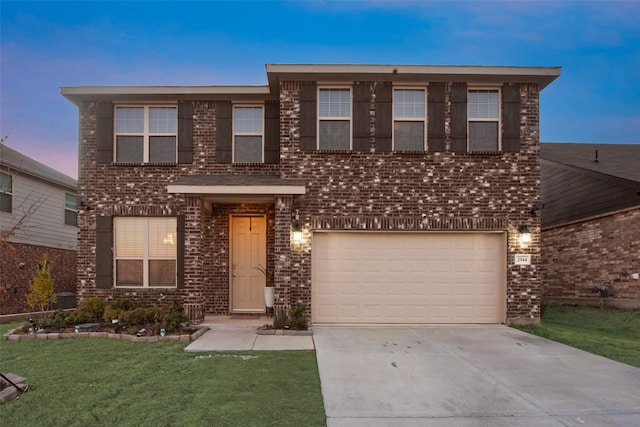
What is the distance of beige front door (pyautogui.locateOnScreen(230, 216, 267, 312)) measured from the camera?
10086mm

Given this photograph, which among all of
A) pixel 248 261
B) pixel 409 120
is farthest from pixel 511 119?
pixel 248 261

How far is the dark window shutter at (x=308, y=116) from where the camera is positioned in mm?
9078

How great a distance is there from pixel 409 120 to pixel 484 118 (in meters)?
1.76

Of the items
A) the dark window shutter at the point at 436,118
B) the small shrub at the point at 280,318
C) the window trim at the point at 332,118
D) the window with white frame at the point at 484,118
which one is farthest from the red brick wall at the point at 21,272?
the window with white frame at the point at 484,118

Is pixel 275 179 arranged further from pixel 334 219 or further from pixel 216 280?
pixel 216 280

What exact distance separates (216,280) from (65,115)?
2447cm

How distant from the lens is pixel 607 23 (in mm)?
44438

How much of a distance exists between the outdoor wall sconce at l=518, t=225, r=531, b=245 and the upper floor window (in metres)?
15.2

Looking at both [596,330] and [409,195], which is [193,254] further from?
[596,330]

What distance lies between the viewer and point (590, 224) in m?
11.3

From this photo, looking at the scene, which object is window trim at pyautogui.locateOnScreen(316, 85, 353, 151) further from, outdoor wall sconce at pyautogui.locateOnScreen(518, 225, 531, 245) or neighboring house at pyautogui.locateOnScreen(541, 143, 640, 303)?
neighboring house at pyautogui.locateOnScreen(541, 143, 640, 303)

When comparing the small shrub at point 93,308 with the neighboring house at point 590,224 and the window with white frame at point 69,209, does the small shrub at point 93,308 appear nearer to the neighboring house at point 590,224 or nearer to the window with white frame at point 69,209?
the window with white frame at point 69,209

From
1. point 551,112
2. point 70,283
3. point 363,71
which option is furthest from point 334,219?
point 551,112

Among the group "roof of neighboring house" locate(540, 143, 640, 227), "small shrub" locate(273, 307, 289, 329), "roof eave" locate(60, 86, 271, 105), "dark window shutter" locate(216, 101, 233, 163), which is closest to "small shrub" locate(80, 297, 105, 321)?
"small shrub" locate(273, 307, 289, 329)
